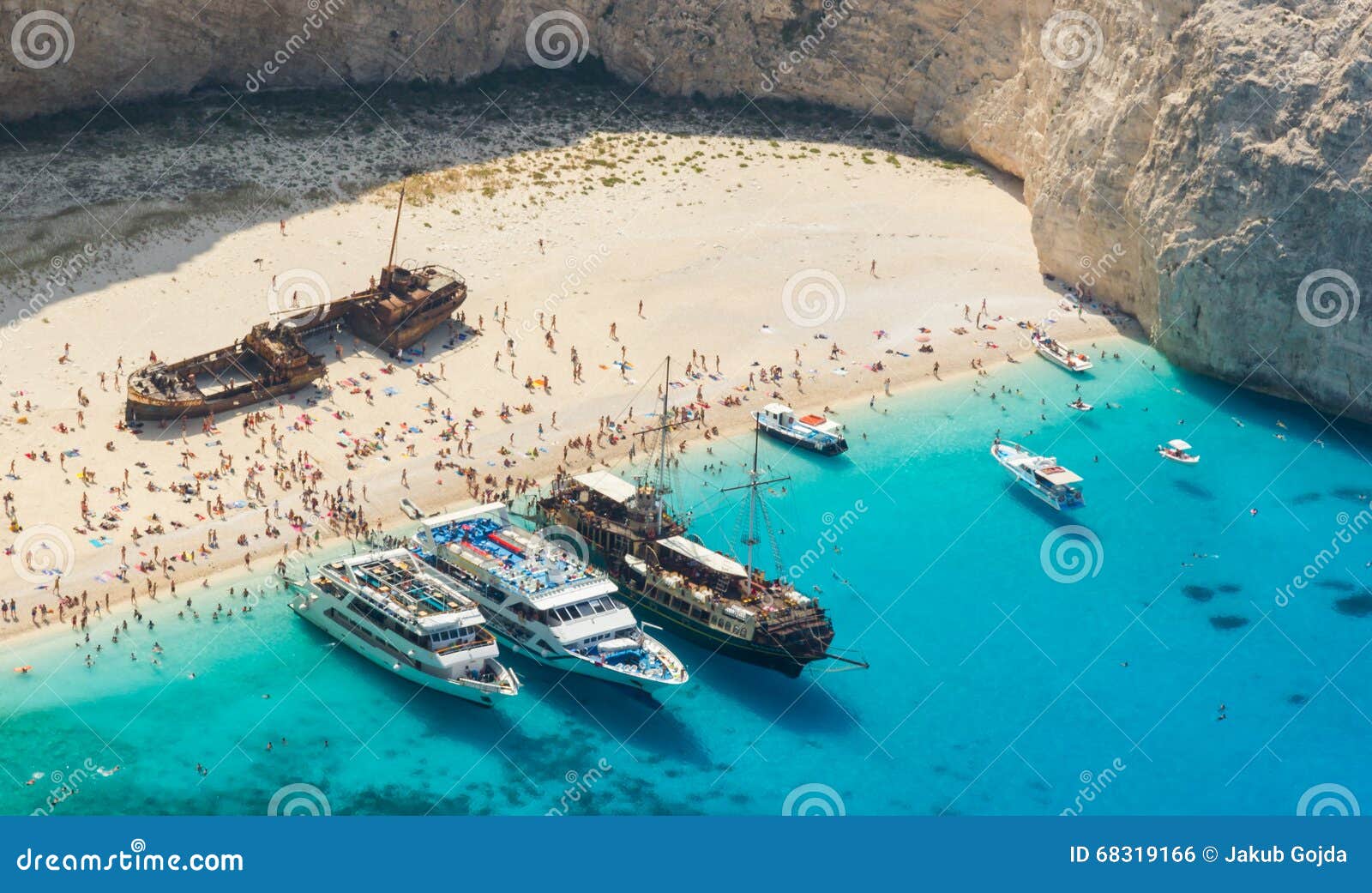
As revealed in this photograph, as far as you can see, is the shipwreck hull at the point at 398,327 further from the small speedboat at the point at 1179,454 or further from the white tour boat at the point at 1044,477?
the small speedboat at the point at 1179,454

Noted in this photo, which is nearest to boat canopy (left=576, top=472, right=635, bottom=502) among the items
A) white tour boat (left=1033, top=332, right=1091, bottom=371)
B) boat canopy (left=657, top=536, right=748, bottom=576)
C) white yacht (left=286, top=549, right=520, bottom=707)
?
boat canopy (left=657, top=536, right=748, bottom=576)

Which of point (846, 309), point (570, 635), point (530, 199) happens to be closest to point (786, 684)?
point (570, 635)

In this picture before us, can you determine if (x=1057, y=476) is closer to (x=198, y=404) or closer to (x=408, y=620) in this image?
(x=408, y=620)

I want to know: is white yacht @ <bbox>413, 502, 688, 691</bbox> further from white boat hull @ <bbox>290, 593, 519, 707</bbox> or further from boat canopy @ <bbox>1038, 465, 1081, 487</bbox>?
boat canopy @ <bbox>1038, 465, 1081, 487</bbox>

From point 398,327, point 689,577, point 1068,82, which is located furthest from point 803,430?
point 1068,82

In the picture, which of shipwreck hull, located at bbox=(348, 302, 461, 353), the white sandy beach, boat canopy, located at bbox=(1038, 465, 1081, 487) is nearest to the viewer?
the white sandy beach

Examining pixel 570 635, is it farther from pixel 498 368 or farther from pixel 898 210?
pixel 898 210

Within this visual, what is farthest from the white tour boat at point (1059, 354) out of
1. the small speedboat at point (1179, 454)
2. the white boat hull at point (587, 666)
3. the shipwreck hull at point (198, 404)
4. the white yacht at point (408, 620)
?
the white yacht at point (408, 620)
